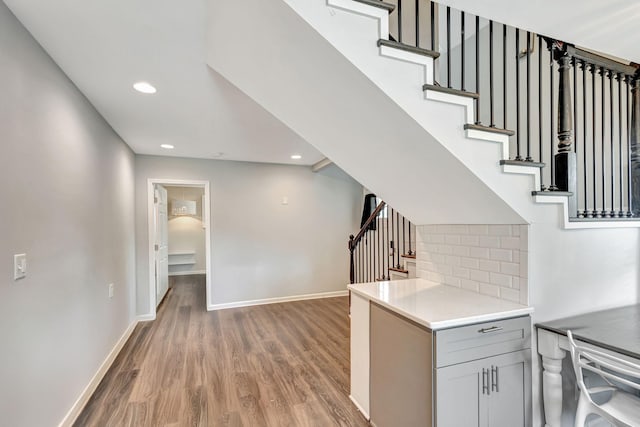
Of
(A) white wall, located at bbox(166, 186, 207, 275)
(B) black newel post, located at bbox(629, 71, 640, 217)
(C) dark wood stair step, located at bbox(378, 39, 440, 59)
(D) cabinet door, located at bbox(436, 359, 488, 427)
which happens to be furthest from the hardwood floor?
(A) white wall, located at bbox(166, 186, 207, 275)

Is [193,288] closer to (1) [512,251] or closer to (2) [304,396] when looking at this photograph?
(2) [304,396]

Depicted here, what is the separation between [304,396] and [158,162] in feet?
12.2

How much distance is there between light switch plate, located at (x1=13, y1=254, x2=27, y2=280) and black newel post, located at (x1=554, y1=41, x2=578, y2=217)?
294 cm

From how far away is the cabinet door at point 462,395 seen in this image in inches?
55.4

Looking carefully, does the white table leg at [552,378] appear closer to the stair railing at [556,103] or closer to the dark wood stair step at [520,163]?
the stair railing at [556,103]

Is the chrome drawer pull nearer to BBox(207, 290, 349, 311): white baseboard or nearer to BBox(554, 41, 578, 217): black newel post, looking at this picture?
BBox(554, 41, 578, 217): black newel post

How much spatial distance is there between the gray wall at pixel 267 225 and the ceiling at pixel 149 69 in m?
1.01

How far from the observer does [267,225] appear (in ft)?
16.2

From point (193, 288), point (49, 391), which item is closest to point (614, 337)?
point (49, 391)

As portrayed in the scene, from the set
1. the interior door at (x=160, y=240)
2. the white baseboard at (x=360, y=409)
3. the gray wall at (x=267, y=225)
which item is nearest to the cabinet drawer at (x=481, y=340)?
the white baseboard at (x=360, y=409)

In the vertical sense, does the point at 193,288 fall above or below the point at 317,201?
below

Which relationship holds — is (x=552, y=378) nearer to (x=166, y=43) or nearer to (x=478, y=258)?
(x=478, y=258)

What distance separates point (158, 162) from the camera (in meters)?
4.35

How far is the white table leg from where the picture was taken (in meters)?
1.54
